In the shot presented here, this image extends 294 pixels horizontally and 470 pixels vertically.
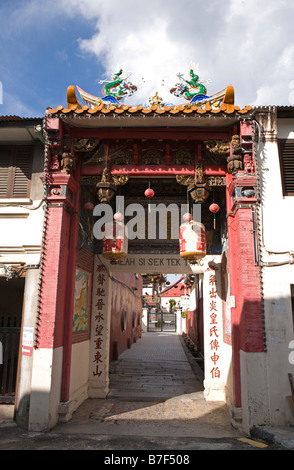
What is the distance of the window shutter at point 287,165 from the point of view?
6.82 meters

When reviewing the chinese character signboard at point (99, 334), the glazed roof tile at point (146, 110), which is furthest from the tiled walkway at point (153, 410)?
the glazed roof tile at point (146, 110)

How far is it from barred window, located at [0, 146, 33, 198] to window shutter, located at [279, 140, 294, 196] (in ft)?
18.1

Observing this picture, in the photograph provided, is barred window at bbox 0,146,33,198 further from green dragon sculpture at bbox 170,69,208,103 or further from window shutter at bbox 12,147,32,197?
green dragon sculpture at bbox 170,69,208,103

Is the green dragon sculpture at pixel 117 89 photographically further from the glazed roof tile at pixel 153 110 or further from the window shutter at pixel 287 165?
the window shutter at pixel 287 165

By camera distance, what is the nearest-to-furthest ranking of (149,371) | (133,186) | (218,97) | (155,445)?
1. (155,445)
2. (218,97)
3. (133,186)
4. (149,371)

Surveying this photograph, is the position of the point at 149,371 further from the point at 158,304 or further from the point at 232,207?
the point at 158,304

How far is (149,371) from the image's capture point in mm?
12125

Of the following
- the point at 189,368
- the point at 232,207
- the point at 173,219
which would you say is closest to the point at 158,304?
the point at 189,368

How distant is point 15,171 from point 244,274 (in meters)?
5.42

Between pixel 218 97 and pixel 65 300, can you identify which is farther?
pixel 218 97

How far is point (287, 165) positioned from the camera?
22.8 feet

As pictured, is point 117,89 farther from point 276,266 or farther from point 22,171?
point 276,266
